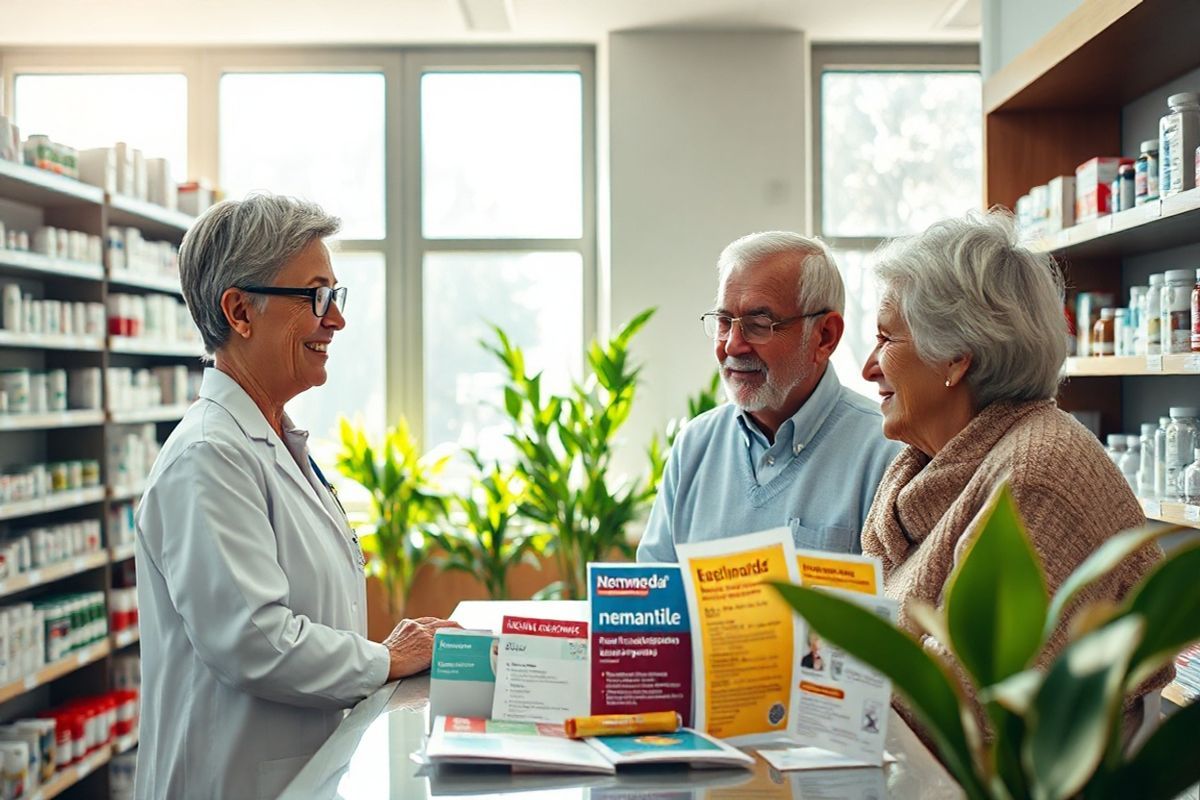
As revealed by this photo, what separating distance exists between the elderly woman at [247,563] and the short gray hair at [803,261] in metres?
0.92

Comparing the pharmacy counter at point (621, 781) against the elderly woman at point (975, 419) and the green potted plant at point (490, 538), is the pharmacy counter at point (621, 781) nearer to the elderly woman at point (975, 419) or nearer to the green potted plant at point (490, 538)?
the elderly woman at point (975, 419)

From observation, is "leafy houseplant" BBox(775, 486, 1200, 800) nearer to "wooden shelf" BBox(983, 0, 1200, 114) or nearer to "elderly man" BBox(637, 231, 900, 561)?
"elderly man" BBox(637, 231, 900, 561)

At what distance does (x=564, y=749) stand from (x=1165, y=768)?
71cm

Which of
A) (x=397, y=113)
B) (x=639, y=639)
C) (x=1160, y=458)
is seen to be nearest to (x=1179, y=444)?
(x=1160, y=458)

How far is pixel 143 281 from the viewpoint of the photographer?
176 inches

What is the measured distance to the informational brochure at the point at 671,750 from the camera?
121 cm

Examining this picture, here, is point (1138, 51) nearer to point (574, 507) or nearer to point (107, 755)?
point (574, 507)

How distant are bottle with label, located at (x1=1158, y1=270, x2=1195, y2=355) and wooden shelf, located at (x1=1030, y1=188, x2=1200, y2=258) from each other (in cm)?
12

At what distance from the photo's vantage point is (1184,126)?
2.37 meters

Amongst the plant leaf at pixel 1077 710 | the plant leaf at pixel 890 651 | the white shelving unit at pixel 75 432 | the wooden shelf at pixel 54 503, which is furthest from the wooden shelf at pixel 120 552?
the plant leaf at pixel 1077 710

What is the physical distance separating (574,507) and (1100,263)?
8.56 ft

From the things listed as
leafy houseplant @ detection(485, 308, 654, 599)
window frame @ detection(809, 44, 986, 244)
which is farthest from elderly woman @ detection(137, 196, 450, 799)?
window frame @ detection(809, 44, 986, 244)

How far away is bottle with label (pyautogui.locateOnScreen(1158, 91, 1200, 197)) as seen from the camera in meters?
2.36

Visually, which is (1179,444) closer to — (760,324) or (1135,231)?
(1135,231)
